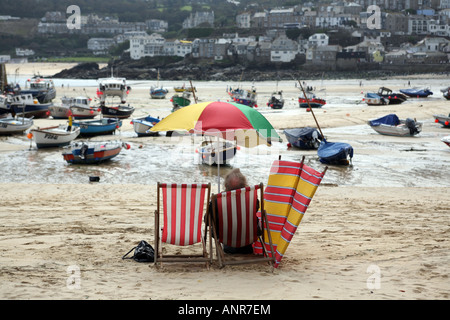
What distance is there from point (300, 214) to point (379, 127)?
62.8ft

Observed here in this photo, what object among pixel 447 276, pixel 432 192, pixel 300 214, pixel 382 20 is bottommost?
pixel 432 192

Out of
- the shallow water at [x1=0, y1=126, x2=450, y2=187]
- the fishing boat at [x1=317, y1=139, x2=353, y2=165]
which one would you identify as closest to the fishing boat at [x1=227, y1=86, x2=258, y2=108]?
the shallow water at [x1=0, y1=126, x2=450, y2=187]

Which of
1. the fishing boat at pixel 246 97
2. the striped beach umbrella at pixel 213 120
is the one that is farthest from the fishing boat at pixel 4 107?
the striped beach umbrella at pixel 213 120

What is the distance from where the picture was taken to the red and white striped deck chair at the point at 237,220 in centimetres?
540

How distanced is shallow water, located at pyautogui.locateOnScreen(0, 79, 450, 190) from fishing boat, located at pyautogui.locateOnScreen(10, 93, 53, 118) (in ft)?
25.1

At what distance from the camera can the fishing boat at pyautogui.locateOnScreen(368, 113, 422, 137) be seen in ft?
74.8

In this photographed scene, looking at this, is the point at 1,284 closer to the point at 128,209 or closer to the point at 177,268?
the point at 177,268

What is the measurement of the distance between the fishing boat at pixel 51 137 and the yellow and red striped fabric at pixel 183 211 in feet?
52.0

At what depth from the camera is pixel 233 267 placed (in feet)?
17.8

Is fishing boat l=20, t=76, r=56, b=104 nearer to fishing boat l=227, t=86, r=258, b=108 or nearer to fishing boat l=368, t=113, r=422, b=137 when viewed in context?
fishing boat l=227, t=86, r=258, b=108

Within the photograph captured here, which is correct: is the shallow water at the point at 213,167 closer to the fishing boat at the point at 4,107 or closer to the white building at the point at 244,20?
the fishing boat at the point at 4,107

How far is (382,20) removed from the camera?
458 ft

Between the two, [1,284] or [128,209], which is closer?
[1,284]

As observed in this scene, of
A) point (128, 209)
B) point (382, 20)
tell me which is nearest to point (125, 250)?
point (128, 209)
